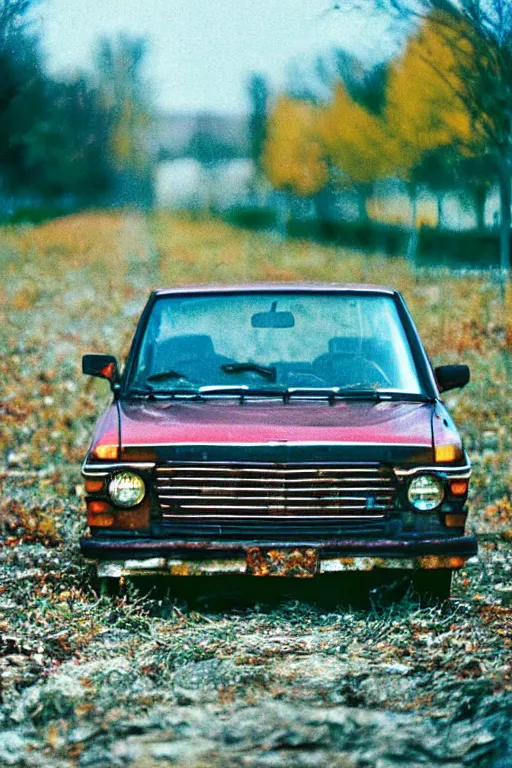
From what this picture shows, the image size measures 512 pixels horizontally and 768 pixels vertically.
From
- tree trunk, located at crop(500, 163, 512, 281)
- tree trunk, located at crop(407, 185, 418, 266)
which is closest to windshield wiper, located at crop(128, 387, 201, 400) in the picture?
tree trunk, located at crop(500, 163, 512, 281)

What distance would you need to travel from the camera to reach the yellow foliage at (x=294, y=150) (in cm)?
4744

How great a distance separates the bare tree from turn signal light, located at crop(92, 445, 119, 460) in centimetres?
A: 882

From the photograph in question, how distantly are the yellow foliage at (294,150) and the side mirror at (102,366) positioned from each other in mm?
38964

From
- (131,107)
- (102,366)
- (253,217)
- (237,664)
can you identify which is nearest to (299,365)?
(102,366)

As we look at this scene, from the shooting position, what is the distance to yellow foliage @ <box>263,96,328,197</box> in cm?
4744

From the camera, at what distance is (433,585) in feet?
19.3

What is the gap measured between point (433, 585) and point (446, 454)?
719 millimetres

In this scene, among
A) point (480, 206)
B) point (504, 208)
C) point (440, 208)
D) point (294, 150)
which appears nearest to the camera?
point (504, 208)

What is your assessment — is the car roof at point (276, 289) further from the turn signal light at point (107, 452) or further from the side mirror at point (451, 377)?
the turn signal light at point (107, 452)

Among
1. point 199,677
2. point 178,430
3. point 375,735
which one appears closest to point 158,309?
point 178,430

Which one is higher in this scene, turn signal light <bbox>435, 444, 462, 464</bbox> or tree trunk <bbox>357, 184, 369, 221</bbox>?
tree trunk <bbox>357, 184, 369, 221</bbox>

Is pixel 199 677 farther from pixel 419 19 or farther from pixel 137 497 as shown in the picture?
pixel 419 19

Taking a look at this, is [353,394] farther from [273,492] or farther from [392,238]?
[392,238]

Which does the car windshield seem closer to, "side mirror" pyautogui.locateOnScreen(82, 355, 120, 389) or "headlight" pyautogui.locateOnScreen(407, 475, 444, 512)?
"side mirror" pyautogui.locateOnScreen(82, 355, 120, 389)
